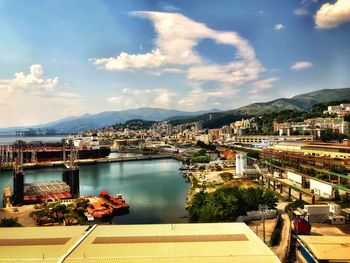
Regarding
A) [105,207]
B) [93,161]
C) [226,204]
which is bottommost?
[93,161]

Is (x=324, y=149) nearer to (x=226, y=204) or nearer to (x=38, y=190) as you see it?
(x=226, y=204)

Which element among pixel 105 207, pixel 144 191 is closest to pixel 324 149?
pixel 144 191

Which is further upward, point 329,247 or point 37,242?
point 37,242

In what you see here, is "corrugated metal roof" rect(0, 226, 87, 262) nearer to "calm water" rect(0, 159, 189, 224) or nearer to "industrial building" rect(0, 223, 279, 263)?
"industrial building" rect(0, 223, 279, 263)

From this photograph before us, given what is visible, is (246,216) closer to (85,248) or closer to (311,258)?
(311,258)

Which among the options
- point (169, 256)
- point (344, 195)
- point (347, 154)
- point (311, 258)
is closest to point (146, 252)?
point (169, 256)

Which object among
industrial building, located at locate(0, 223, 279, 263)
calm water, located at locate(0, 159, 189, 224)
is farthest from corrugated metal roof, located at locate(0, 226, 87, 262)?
calm water, located at locate(0, 159, 189, 224)

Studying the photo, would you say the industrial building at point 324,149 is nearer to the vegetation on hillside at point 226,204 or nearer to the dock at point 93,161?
the vegetation on hillside at point 226,204
